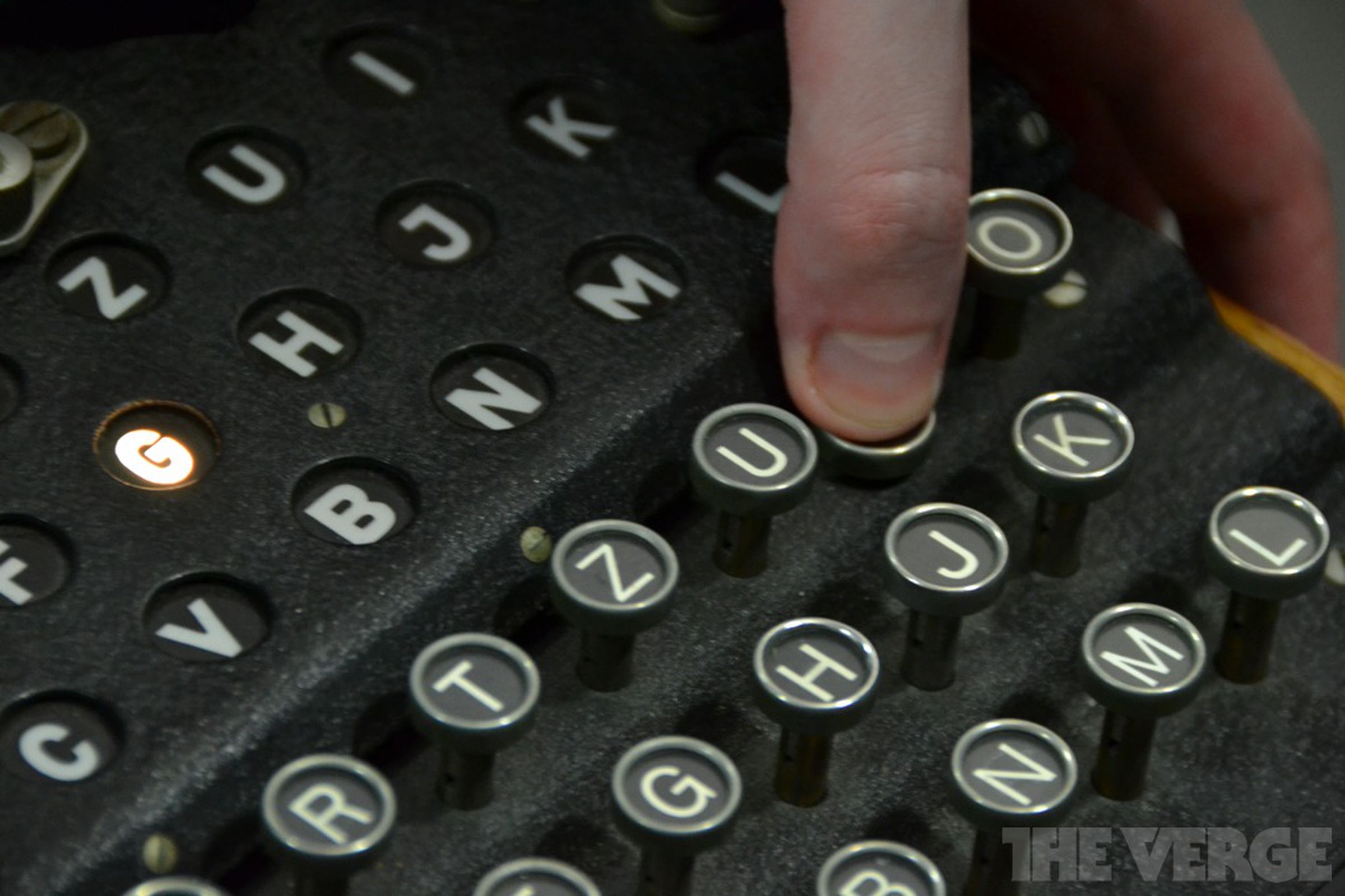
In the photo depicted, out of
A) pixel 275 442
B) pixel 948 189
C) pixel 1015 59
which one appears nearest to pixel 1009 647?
pixel 948 189

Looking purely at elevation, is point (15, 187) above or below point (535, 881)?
above

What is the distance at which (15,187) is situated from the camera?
36.3 inches

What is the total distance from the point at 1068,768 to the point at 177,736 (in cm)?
35

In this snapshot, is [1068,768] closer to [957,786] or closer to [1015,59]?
[957,786]

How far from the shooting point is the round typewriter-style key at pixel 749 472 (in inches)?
34.7

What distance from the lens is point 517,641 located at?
90cm

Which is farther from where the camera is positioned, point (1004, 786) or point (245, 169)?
point (245, 169)

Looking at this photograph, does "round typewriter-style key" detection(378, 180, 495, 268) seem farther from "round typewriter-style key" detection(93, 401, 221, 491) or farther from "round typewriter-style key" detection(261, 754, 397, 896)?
"round typewriter-style key" detection(261, 754, 397, 896)

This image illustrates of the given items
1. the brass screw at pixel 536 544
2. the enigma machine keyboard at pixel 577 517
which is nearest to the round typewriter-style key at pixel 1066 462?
the enigma machine keyboard at pixel 577 517

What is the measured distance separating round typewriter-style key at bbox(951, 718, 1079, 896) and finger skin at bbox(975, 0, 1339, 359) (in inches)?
21.6

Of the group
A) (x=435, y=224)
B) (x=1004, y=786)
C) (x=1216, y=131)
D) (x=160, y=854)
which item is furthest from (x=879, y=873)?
(x=1216, y=131)

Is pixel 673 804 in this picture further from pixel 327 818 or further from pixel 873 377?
pixel 873 377

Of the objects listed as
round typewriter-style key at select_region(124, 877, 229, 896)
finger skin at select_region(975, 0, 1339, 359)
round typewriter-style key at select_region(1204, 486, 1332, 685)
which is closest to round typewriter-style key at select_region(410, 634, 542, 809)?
round typewriter-style key at select_region(124, 877, 229, 896)

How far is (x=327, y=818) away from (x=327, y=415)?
0.20 meters
